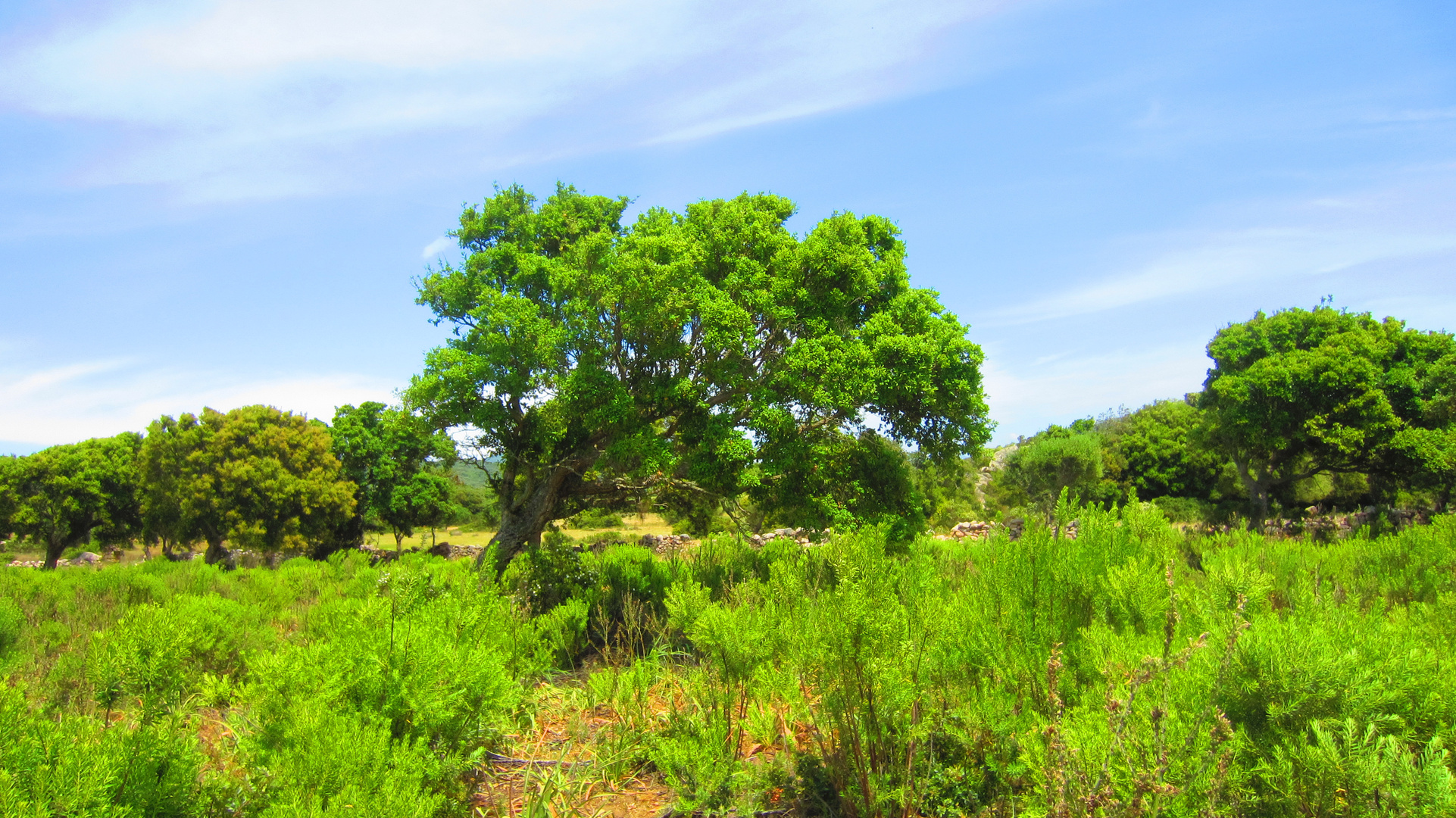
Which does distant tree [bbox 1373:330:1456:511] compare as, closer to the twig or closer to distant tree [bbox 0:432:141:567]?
the twig

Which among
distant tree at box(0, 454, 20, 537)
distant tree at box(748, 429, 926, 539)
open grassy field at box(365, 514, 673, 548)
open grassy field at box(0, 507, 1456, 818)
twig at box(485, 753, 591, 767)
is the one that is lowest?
open grassy field at box(365, 514, 673, 548)

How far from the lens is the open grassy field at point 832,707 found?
2256mm

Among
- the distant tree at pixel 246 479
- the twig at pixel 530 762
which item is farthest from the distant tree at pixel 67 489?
the twig at pixel 530 762

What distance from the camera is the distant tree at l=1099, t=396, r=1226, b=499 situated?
31.7 m

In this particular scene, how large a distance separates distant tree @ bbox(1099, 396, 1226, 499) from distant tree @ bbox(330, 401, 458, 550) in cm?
2902

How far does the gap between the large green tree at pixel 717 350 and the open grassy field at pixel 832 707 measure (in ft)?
13.2

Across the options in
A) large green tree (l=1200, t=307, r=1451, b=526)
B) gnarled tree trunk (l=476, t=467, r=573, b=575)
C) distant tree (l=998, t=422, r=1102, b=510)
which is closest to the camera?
gnarled tree trunk (l=476, t=467, r=573, b=575)

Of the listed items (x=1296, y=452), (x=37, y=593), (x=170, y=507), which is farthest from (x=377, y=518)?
(x=1296, y=452)

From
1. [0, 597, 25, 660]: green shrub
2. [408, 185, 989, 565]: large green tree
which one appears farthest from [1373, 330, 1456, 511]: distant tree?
[0, 597, 25, 660]: green shrub

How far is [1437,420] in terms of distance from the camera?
1928cm

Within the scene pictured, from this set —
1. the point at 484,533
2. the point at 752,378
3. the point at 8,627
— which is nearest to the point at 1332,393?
the point at 752,378

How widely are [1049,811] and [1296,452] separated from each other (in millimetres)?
24952

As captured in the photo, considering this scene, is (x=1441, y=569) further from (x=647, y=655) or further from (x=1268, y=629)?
(x=647, y=655)

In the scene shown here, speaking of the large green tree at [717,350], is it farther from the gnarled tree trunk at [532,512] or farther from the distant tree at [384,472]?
the distant tree at [384,472]
